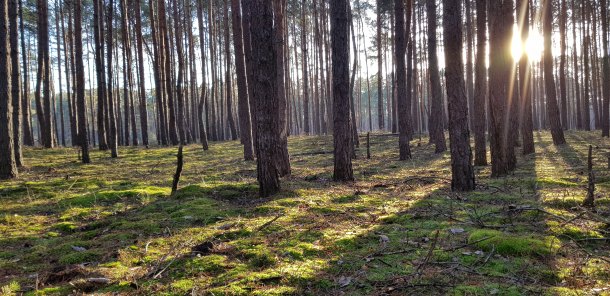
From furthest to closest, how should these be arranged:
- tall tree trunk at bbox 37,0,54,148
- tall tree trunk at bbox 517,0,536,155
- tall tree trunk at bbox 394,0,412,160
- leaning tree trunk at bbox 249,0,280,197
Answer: tall tree trunk at bbox 37,0,54,148 → tall tree trunk at bbox 394,0,412,160 → tall tree trunk at bbox 517,0,536,155 → leaning tree trunk at bbox 249,0,280,197

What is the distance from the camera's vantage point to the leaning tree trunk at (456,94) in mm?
6977

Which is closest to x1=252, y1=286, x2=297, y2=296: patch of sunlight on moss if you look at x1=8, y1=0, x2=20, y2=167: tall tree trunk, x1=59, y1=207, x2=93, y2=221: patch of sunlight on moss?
x1=59, y1=207, x2=93, y2=221: patch of sunlight on moss

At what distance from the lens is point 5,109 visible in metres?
9.73

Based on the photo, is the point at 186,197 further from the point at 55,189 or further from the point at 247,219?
the point at 55,189

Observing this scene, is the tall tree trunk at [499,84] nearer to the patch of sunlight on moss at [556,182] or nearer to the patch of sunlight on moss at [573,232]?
the patch of sunlight on moss at [556,182]

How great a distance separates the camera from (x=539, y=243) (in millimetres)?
4027

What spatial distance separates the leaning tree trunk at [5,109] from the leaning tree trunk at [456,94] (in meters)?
10.4

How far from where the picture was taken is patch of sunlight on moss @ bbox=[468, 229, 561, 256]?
388 cm

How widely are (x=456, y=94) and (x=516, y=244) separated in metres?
3.65

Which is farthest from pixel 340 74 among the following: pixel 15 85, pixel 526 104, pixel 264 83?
pixel 15 85

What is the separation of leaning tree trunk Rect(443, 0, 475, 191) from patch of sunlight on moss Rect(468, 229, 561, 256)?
2879 mm

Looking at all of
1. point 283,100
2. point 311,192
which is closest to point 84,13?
point 283,100

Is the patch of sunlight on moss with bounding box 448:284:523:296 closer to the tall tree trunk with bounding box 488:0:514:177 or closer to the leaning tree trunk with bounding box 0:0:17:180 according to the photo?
the tall tree trunk with bounding box 488:0:514:177

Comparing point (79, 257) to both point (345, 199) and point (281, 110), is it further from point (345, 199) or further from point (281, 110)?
point (281, 110)
